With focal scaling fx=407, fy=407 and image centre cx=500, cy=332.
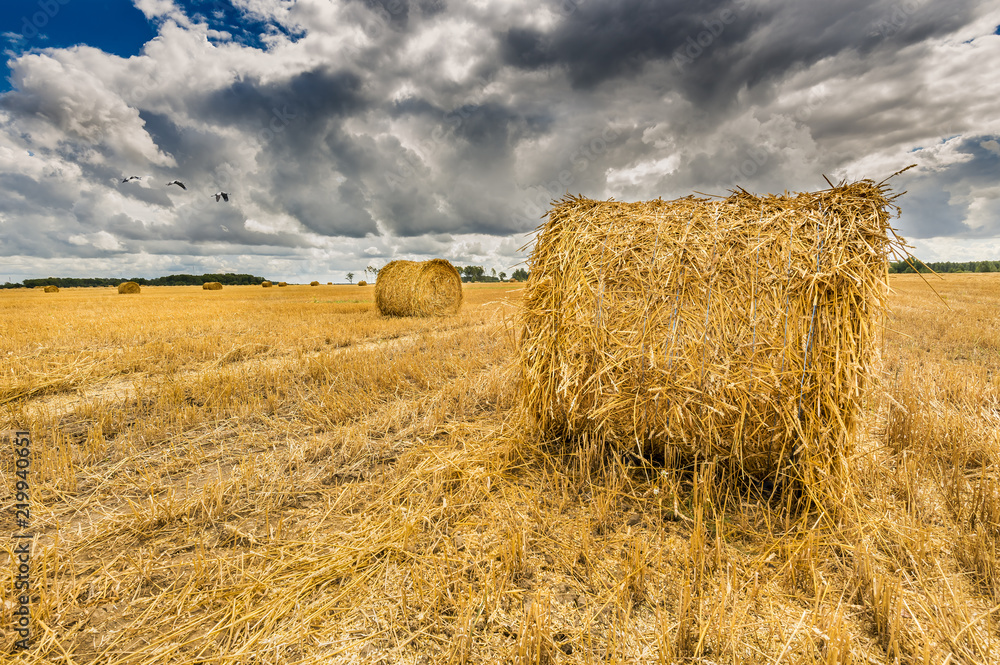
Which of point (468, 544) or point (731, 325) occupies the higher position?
point (731, 325)

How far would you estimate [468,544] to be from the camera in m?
2.79

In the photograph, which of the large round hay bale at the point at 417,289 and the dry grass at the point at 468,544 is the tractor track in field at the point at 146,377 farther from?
the large round hay bale at the point at 417,289

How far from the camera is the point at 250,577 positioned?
2.44 meters

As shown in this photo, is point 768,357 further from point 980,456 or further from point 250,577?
point 250,577

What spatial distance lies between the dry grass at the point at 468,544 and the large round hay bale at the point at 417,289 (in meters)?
10.3

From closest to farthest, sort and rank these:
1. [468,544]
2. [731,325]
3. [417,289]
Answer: [468,544] < [731,325] < [417,289]

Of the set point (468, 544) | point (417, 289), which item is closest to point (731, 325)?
point (468, 544)

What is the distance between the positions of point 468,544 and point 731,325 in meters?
2.66

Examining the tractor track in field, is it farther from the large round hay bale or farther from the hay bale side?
the hay bale side

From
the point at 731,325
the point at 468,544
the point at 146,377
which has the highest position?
the point at 731,325

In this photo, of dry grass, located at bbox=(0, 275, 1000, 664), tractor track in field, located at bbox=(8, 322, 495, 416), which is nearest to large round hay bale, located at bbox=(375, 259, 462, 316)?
tractor track in field, located at bbox=(8, 322, 495, 416)

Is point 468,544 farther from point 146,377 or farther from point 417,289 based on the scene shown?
point 417,289

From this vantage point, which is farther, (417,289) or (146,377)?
(417,289)

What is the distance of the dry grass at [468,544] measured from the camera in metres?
2.05
